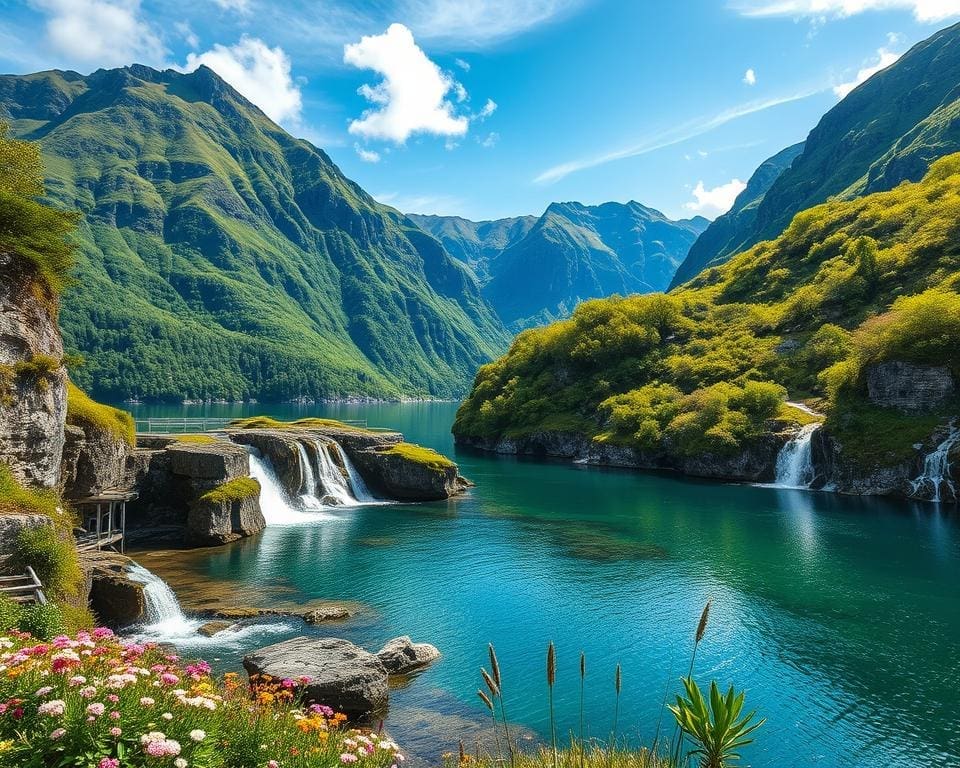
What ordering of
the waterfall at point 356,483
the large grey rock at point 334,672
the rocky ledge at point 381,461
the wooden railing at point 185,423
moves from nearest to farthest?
the large grey rock at point 334,672, the rocky ledge at point 381,461, the waterfall at point 356,483, the wooden railing at point 185,423

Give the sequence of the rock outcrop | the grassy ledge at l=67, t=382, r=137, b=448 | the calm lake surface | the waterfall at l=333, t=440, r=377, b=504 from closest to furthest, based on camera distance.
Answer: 1. the calm lake surface
2. the grassy ledge at l=67, t=382, r=137, b=448
3. the rock outcrop
4. the waterfall at l=333, t=440, r=377, b=504

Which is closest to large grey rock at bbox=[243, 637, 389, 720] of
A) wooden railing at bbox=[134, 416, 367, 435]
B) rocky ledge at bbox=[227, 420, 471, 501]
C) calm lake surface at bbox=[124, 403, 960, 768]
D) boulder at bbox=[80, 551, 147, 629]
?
calm lake surface at bbox=[124, 403, 960, 768]

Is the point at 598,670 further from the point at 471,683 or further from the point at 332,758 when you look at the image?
the point at 332,758

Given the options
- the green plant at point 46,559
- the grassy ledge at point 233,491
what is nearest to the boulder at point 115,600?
the green plant at point 46,559

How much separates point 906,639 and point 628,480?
5192 centimetres

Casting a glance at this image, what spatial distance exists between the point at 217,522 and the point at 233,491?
2.87 metres

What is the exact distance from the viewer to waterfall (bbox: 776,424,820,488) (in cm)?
7125

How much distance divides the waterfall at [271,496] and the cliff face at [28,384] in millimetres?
23236

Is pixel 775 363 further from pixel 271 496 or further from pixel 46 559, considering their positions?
pixel 46 559

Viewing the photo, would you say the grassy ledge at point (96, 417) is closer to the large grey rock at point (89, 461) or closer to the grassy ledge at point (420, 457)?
the large grey rock at point (89, 461)

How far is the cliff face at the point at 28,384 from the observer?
2547cm

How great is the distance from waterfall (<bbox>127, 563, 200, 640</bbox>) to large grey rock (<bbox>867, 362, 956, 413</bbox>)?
70.6m

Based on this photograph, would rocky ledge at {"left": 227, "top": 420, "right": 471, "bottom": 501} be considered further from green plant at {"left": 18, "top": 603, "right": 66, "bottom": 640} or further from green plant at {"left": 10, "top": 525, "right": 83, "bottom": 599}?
green plant at {"left": 18, "top": 603, "right": 66, "bottom": 640}

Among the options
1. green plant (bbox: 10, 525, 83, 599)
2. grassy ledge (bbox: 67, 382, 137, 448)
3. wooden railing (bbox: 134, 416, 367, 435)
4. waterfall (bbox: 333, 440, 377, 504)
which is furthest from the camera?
wooden railing (bbox: 134, 416, 367, 435)
